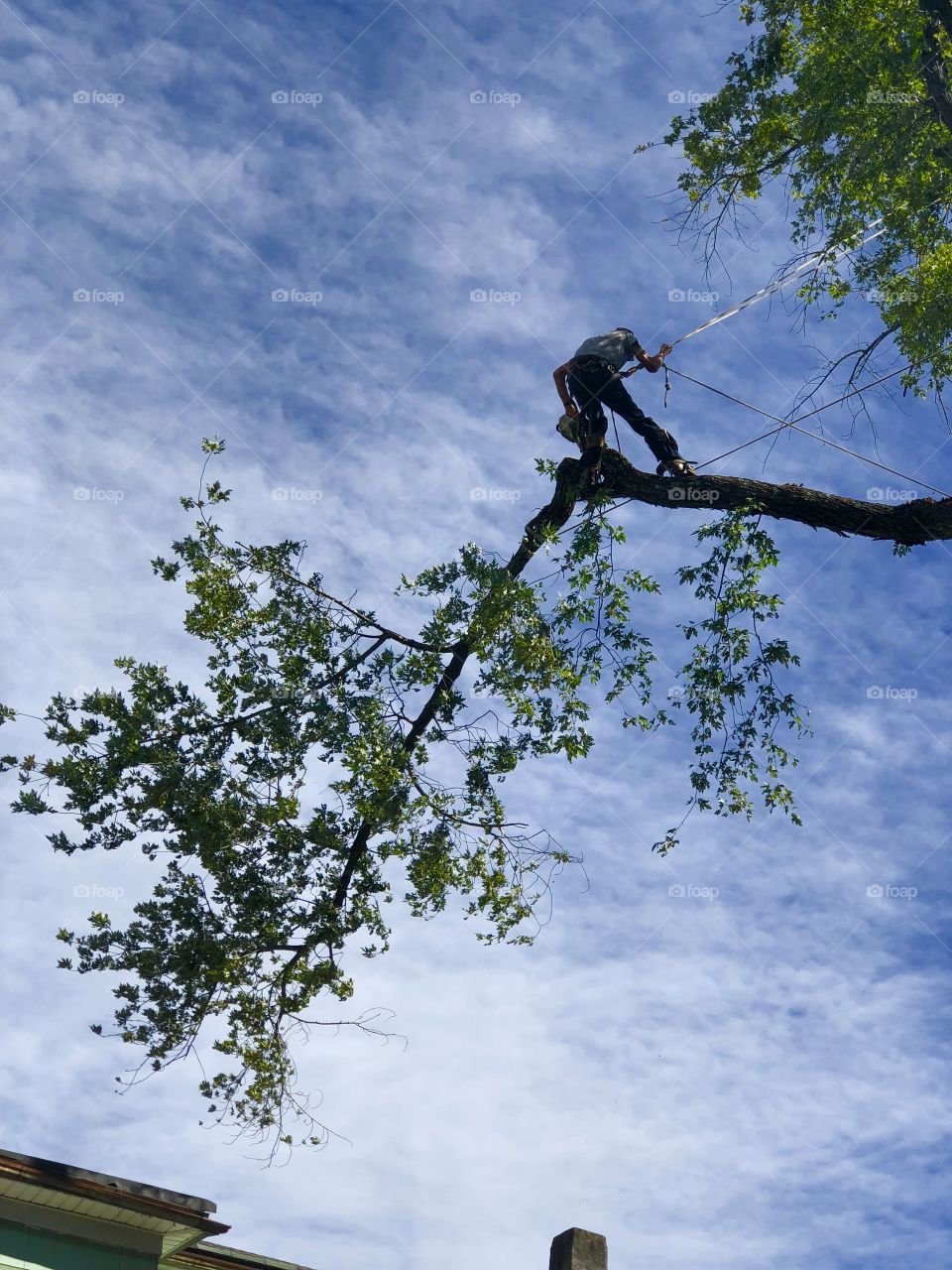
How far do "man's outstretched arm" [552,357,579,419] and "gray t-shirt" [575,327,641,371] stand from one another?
0.15m

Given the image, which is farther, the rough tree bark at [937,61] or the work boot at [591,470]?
the rough tree bark at [937,61]

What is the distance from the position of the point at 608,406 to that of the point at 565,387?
48cm

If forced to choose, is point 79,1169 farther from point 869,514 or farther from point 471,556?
point 869,514

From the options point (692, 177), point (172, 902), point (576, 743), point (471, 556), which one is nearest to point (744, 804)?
point (576, 743)

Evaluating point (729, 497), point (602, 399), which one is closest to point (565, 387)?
point (602, 399)

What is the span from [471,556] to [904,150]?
6771 millimetres

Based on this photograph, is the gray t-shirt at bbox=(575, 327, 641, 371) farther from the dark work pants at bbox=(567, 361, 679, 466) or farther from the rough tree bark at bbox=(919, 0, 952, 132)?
the rough tree bark at bbox=(919, 0, 952, 132)

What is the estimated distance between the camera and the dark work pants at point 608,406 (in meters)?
12.1

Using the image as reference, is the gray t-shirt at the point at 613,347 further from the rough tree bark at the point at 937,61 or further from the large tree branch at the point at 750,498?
the rough tree bark at the point at 937,61

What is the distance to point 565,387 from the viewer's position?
485 inches

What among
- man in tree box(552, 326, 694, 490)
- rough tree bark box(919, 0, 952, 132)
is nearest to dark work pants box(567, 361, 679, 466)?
man in tree box(552, 326, 694, 490)

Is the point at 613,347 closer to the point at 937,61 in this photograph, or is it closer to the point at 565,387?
the point at 565,387

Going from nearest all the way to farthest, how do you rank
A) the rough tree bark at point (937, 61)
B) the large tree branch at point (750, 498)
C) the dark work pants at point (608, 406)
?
the large tree branch at point (750, 498), the dark work pants at point (608, 406), the rough tree bark at point (937, 61)

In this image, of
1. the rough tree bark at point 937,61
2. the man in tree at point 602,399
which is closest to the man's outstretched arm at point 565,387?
the man in tree at point 602,399
